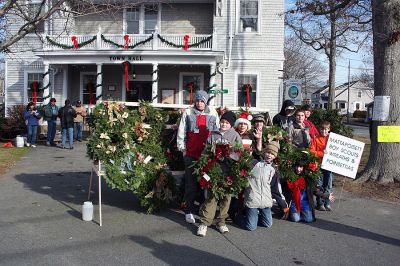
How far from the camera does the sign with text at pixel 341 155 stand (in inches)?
282

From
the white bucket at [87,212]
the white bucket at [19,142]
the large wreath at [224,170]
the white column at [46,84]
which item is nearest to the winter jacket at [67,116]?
the white bucket at [19,142]

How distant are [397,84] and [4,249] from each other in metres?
8.28

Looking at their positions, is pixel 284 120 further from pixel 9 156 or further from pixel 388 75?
pixel 9 156

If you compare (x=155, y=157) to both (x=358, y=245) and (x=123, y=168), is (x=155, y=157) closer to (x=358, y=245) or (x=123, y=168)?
(x=123, y=168)

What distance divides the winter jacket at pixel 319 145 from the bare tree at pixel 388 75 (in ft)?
8.18

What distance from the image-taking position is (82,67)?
21.5 m

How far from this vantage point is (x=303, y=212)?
6.48 m

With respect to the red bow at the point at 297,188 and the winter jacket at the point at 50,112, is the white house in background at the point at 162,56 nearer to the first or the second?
the winter jacket at the point at 50,112

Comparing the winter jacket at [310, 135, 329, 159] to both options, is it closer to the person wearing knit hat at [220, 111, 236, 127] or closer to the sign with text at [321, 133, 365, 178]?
the sign with text at [321, 133, 365, 178]

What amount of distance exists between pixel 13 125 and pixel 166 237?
46.8 ft

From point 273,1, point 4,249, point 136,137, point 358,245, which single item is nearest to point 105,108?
point 136,137

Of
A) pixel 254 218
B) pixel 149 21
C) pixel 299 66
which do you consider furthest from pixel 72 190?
pixel 299 66

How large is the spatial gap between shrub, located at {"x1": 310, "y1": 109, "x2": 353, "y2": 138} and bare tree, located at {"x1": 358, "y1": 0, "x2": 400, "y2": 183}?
2861mm

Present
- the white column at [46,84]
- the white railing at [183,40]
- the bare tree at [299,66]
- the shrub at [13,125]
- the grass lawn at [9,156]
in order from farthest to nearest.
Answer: the bare tree at [299,66] < the white column at [46,84] < the white railing at [183,40] < the shrub at [13,125] < the grass lawn at [9,156]
